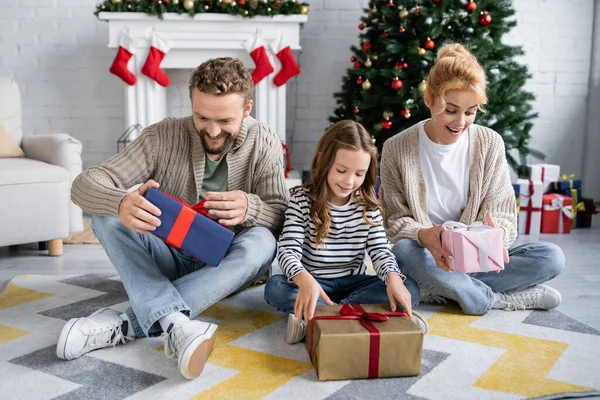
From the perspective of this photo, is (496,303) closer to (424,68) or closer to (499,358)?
(499,358)

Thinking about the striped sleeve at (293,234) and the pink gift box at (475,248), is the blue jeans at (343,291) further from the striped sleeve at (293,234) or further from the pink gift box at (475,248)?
the pink gift box at (475,248)

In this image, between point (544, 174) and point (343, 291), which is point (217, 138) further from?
point (544, 174)

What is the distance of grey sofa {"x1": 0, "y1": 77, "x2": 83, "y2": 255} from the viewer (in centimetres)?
252

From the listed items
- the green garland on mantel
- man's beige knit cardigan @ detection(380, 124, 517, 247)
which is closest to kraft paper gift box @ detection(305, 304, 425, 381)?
man's beige knit cardigan @ detection(380, 124, 517, 247)

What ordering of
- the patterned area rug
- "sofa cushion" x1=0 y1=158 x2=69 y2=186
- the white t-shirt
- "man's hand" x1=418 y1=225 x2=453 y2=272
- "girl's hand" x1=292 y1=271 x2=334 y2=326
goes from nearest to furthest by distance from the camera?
1. the patterned area rug
2. "girl's hand" x1=292 y1=271 x2=334 y2=326
3. "man's hand" x1=418 y1=225 x2=453 y2=272
4. the white t-shirt
5. "sofa cushion" x1=0 y1=158 x2=69 y2=186

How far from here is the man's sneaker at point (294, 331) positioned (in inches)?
60.7

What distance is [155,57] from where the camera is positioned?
3545 millimetres

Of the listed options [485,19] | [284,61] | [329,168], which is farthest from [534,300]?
[284,61]

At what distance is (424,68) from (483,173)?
1344 millimetres

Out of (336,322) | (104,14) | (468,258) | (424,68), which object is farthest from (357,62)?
(336,322)

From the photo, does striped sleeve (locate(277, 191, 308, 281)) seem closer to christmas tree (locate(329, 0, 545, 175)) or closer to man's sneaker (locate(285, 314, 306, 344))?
man's sneaker (locate(285, 314, 306, 344))

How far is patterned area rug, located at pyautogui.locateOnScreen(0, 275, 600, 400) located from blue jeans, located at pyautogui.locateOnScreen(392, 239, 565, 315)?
6 cm

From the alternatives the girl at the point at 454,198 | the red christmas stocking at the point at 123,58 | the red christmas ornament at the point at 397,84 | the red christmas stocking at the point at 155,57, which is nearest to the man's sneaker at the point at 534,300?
the girl at the point at 454,198

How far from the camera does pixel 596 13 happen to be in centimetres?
396
